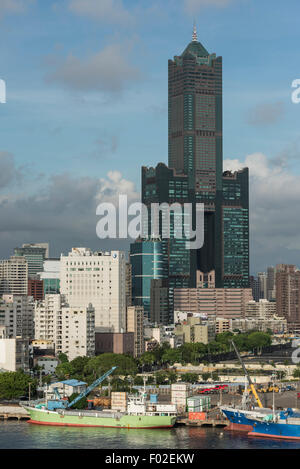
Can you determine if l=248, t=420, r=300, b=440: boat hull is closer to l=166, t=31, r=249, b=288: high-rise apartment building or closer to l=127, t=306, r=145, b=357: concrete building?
l=127, t=306, r=145, b=357: concrete building

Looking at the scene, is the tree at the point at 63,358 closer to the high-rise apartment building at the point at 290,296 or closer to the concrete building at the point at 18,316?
the concrete building at the point at 18,316


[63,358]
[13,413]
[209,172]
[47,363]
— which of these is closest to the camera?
[13,413]

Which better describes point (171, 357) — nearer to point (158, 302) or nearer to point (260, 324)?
point (158, 302)

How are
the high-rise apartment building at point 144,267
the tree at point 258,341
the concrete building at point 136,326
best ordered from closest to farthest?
the concrete building at point 136,326 → the tree at point 258,341 → the high-rise apartment building at point 144,267

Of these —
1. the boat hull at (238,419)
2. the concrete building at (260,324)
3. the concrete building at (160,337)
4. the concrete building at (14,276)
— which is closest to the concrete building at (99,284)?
the concrete building at (160,337)

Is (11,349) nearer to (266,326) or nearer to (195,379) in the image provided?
(195,379)

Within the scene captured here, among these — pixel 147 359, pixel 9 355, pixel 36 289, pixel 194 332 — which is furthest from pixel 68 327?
pixel 36 289

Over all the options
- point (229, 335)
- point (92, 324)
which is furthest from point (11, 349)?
point (229, 335)
